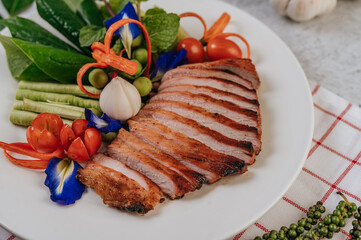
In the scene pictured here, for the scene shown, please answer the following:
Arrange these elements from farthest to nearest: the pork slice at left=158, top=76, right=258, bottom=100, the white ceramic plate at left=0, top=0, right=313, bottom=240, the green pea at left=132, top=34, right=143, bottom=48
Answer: the green pea at left=132, top=34, right=143, bottom=48
the pork slice at left=158, top=76, right=258, bottom=100
the white ceramic plate at left=0, top=0, right=313, bottom=240

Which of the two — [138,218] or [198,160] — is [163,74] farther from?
[138,218]

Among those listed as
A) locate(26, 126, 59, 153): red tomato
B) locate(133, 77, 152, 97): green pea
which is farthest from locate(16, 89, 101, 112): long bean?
locate(26, 126, 59, 153): red tomato

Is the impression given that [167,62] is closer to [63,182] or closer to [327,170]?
[63,182]

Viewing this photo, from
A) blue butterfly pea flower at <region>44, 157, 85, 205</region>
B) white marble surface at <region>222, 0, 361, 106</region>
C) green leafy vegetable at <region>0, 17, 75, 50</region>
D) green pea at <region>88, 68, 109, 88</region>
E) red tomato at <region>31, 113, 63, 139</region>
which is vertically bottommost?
white marble surface at <region>222, 0, 361, 106</region>

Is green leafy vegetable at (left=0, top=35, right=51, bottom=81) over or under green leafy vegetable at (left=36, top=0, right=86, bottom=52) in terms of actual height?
under

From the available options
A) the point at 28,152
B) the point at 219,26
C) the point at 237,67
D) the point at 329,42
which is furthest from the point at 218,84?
the point at 329,42

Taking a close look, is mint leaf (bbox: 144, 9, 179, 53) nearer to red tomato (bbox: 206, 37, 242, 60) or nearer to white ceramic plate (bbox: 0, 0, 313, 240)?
red tomato (bbox: 206, 37, 242, 60)

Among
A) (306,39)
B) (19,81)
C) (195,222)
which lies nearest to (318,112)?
(306,39)
